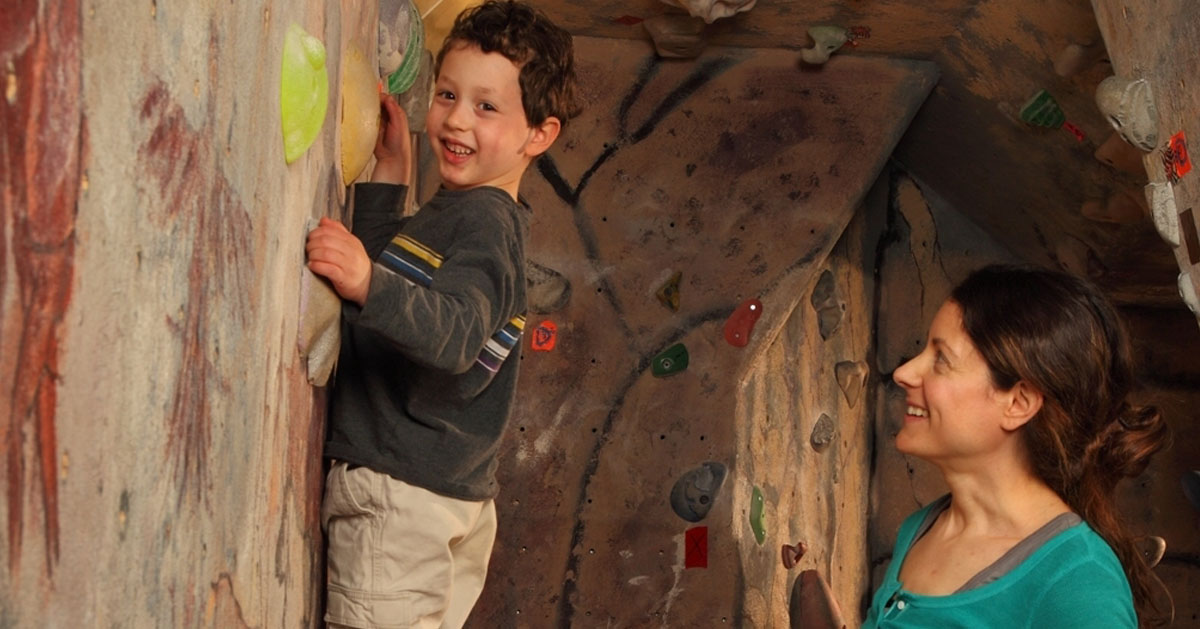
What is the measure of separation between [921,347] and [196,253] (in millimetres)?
3728

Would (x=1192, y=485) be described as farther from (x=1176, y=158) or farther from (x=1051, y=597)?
(x=1051, y=597)

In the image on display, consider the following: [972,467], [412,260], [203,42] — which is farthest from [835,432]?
[203,42]

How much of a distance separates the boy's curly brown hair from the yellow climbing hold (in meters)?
0.14

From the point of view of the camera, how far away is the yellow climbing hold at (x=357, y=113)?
5.83 feet

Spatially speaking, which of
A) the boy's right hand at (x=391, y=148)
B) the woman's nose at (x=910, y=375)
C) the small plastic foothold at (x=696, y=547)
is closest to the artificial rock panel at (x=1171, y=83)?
the woman's nose at (x=910, y=375)

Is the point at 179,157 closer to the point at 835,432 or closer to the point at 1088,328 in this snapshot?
the point at 1088,328

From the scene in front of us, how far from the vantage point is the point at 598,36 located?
349 cm

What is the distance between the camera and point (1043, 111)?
3330 mm

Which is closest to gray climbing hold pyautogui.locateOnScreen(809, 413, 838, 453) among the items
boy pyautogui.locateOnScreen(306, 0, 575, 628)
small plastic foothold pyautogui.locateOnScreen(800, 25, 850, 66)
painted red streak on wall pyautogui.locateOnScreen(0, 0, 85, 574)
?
small plastic foothold pyautogui.locateOnScreen(800, 25, 850, 66)

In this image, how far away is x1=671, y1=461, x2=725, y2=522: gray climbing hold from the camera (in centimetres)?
342

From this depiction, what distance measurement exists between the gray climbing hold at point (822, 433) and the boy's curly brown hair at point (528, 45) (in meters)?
2.31

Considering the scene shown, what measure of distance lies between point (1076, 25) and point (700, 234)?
3.57 feet

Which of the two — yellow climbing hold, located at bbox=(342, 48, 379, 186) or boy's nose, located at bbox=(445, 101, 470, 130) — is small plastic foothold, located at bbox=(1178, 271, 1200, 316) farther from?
yellow climbing hold, located at bbox=(342, 48, 379, 186)

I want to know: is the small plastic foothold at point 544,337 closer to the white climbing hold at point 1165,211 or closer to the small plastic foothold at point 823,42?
the small plastic foothold at point 823,42
